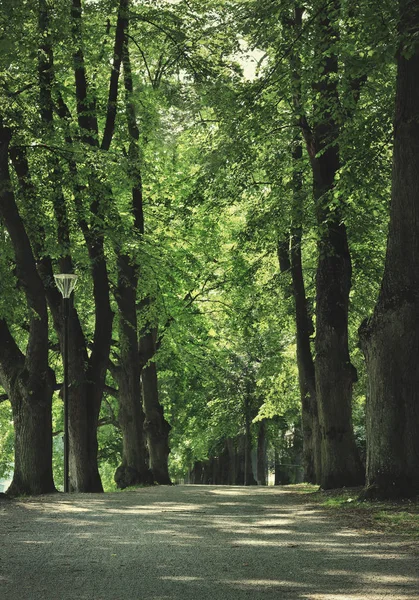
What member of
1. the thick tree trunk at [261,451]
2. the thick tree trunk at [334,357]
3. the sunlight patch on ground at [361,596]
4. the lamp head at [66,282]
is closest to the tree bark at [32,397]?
the lamp head at [66,282]

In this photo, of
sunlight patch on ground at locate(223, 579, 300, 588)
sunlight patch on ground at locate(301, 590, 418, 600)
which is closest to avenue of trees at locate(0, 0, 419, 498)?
sunlight patch on ground at locate(223, 579, 300, 588)

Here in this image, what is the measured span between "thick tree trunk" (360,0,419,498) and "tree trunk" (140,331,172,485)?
15994 mm

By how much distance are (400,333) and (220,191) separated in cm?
724

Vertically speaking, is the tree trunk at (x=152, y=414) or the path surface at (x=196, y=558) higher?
the tree trunk at (x=152, y=414)

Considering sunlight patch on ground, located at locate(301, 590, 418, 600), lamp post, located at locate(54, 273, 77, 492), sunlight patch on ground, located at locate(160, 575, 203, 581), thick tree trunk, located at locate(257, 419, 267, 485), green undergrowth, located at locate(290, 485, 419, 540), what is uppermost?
lamp post, located at locate(54, 273, 77, 492)

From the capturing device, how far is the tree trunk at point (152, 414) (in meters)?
28.9

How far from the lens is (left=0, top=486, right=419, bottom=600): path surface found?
21.2 ft

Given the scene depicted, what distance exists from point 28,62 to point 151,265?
5.49 metres

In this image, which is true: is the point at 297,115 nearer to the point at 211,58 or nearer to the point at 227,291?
the point at 211,58

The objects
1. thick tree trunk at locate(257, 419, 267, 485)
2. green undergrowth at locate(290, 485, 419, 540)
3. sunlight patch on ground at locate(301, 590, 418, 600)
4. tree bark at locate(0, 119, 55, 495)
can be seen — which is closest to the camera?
sunlight patch on ground at locate(301, 590, 418, 600)

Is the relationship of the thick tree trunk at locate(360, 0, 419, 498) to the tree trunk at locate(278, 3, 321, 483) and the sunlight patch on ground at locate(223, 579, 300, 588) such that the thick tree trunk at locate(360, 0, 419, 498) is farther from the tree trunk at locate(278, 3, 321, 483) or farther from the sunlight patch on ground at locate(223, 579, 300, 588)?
the sunlight patch on ground at locate(223, 579, 300, 588)

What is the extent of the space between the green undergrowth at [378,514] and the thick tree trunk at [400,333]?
366 millimetres

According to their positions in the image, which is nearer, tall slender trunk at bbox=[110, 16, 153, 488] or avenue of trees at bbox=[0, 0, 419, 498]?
avenue of trees at bbox=[0, 0, 419, 498]

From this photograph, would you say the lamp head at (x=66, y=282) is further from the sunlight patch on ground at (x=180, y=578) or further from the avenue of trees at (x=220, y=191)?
the sunlight patch on ground at (x=180, y=578)
